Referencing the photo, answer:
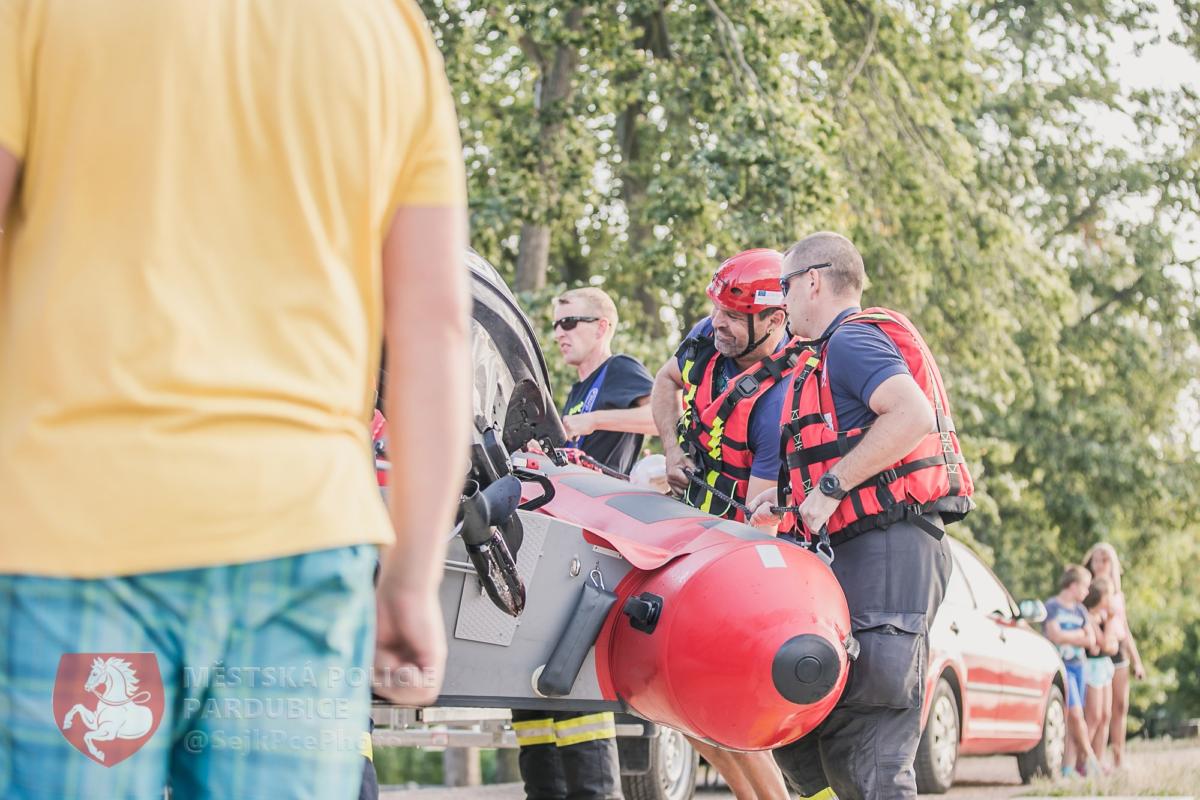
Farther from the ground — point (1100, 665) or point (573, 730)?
point (573, 730)

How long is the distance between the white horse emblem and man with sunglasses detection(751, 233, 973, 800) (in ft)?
10.6

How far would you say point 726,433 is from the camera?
579 centimetres

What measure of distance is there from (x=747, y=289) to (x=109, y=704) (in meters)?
4.38

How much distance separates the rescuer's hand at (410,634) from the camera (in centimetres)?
174

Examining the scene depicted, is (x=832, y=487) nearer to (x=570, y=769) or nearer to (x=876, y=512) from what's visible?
(x=876, y=512)

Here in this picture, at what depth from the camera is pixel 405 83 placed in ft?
5.84

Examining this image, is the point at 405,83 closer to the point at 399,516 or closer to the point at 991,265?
the point at 399,516

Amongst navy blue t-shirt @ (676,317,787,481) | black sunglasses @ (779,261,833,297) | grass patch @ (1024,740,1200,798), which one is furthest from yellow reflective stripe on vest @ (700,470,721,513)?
→ grass patch @ (1024,740,1200,798)

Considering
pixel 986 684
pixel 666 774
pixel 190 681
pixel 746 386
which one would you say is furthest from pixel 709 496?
→ pixel 986 684

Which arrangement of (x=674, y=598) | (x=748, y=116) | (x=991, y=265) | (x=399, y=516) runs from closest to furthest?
(x=399, y=516) < (x=674, y=598) < (x=748, y=116) < (x=991, y=265)

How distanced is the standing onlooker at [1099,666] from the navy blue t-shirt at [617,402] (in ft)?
24.0

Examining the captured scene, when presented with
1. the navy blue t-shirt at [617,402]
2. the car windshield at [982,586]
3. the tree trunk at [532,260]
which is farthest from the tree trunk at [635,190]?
the navy blue t-shirt at [617,402]

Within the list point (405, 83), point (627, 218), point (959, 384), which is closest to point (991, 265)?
point (959, 384)

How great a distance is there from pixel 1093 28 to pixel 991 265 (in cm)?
614
